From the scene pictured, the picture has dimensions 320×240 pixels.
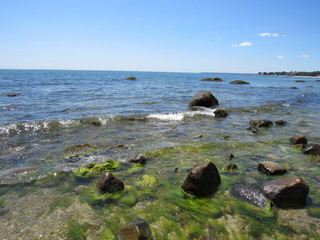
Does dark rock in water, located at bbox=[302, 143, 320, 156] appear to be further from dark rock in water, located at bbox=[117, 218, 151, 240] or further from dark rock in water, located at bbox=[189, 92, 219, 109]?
dark rock in water, located at bbox=[189, 92, 219, 109]

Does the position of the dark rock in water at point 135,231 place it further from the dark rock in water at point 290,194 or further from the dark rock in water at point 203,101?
the dark rock in water at point 203,101

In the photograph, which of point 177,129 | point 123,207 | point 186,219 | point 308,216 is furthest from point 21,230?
point 177,129

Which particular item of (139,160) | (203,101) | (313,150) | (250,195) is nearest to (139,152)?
(139,160)

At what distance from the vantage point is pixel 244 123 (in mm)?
12203

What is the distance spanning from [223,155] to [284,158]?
1895 millimetres

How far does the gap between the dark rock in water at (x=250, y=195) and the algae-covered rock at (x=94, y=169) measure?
10.7 ft

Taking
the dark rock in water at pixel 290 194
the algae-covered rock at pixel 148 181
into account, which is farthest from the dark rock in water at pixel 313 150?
the algae-covered rock at pixel 148 181

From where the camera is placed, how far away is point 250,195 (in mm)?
4605

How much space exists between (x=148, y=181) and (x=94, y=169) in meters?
1.65

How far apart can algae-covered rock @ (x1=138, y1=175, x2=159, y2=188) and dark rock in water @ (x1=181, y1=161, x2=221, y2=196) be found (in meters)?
0.69

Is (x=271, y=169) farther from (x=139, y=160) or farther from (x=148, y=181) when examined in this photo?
(x=139, y=160)

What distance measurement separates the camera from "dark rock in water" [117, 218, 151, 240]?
334 centimetres

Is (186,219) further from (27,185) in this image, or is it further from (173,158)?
(27,185)

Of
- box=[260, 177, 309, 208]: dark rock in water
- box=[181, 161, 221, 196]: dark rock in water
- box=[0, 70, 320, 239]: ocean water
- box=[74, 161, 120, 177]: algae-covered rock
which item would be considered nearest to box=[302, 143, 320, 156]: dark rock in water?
box=[0, 70, 320, 239]: ocean water
